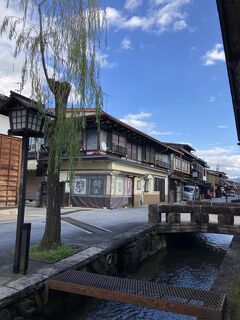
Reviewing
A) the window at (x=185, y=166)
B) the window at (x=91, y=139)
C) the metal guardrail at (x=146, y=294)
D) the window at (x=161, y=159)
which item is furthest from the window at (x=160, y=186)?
the metal guardrail at (x=146, y=294)

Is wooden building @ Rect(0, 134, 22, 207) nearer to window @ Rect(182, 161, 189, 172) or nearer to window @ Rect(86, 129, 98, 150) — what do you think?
window @ Rect(86, 129, 98, 150)

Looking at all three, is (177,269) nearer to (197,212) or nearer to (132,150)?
(197,212)

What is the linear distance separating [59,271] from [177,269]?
536cm

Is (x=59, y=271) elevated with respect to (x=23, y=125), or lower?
lower

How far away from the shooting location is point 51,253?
22.5 feet

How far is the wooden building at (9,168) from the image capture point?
15.4 metres

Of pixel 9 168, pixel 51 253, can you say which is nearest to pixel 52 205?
pixel 51 253

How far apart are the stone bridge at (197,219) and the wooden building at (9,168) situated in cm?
749

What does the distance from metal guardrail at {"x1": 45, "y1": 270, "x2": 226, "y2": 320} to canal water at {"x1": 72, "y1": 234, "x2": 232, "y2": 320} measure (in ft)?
3.23

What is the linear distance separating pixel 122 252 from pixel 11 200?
28.8ft

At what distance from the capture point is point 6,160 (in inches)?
613

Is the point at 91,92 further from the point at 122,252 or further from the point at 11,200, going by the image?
the point at 11,200

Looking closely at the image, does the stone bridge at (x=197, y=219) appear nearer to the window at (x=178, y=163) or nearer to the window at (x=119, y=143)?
the window at (x=119, y=143)

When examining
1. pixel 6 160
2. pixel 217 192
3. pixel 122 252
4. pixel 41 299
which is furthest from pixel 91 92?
pixel 217 192
